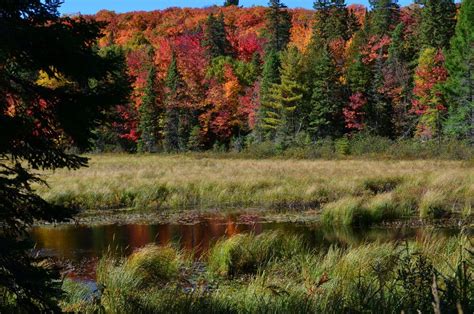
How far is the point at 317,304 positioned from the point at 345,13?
70.4m

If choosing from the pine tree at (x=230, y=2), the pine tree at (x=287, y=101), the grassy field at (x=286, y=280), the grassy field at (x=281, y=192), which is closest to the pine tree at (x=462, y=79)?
the pine tree at (x=287, y=101)

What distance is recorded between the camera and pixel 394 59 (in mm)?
55375

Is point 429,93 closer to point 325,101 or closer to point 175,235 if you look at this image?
point 325,101

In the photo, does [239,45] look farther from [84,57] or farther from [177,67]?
[84,57]

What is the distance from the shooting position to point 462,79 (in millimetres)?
41969

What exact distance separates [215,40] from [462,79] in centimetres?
3762

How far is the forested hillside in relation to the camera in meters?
47.6

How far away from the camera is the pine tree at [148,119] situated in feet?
196

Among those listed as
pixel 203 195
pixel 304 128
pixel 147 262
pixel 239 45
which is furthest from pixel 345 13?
pixel 147 262

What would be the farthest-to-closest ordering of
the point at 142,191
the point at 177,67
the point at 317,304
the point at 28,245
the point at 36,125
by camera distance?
the point at 177,67
the point at 142,191
the point at 317,304
the point at 36,125
the point at 28,245

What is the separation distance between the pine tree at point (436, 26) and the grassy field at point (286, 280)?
48.1 metres

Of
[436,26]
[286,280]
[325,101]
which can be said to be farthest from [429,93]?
[286,280]

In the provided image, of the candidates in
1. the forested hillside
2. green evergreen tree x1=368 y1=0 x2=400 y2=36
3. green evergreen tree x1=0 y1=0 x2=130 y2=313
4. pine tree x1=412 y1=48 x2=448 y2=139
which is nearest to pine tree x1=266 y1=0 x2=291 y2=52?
the forested hillside

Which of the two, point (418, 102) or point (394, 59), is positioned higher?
point (394, 59)
